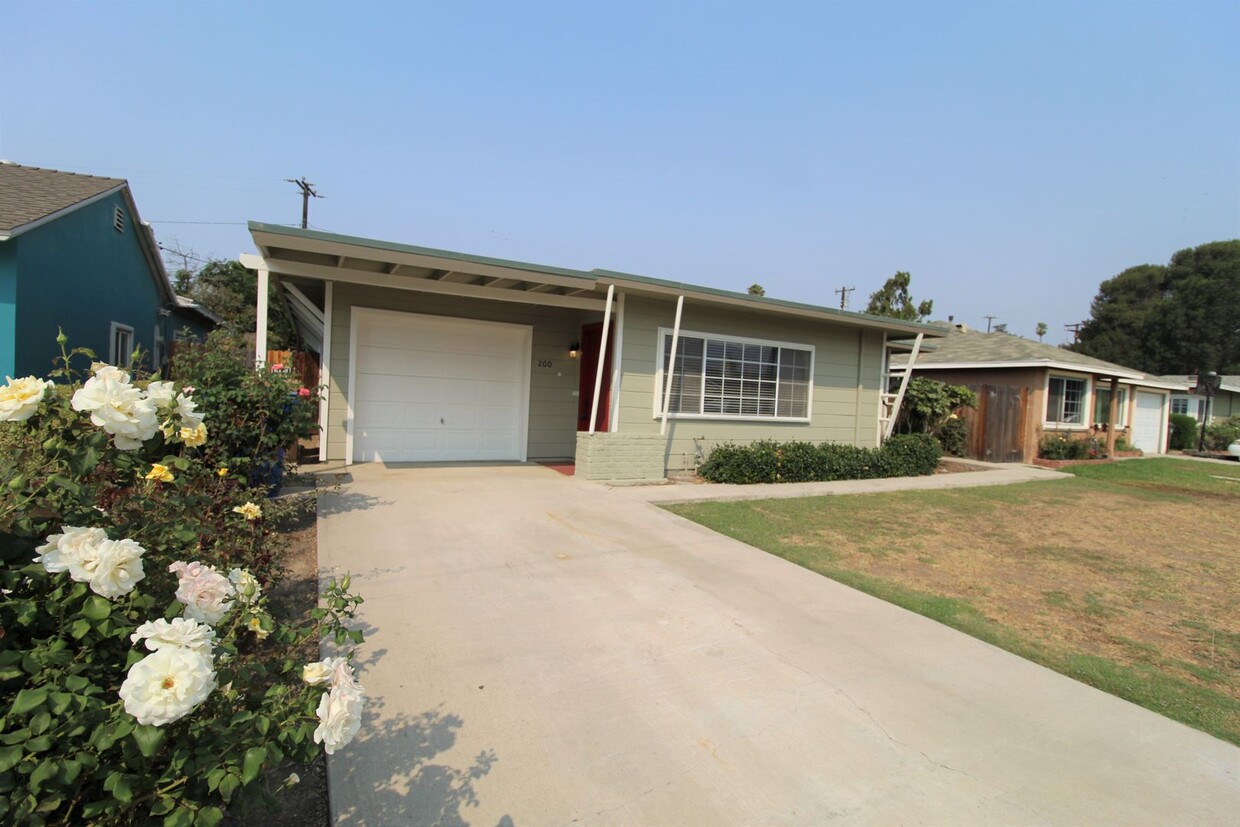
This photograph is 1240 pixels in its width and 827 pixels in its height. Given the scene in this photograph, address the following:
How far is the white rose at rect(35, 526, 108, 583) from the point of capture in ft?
4.67

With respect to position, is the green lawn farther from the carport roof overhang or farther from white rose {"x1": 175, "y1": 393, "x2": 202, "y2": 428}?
white rose {"x1": 175, "y1": 393, "x2": 202, "y2": 428}

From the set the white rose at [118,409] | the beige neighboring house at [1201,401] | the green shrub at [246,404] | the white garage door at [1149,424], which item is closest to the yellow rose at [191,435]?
the white rose at [118,409]

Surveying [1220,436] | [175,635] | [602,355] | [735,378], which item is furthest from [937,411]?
[1220,436]

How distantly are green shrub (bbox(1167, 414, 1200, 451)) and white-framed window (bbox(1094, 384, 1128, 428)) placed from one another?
6.26 metres

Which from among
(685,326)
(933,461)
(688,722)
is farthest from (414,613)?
(933,461)

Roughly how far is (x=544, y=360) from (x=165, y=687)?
9607mm

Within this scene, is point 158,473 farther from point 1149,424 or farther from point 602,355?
point 1149,424

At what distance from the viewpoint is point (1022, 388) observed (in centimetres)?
1638

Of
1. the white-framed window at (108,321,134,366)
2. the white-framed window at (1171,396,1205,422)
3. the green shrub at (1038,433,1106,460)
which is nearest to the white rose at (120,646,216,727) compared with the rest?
the white-framed window at (108,321,134,366)

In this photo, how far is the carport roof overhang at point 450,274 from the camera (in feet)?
23.6

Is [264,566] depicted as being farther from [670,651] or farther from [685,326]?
[685,326]

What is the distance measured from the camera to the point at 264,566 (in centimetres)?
397

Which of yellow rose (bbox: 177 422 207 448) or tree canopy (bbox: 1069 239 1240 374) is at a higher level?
tree canopy (bbox: 1069 239 1240 374)

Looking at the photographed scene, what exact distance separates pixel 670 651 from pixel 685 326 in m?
7.13
